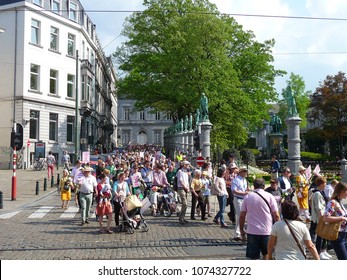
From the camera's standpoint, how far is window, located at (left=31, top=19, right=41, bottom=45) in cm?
3653

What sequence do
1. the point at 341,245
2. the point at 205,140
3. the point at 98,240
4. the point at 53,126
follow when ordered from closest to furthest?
the point at 341,245, the point at 98,240, the point at 205,140, the point at 53,126

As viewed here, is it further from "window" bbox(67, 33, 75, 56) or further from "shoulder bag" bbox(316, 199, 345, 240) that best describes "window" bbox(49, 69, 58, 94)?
"shoulder bag" bbox(316, 199, 345, 240)

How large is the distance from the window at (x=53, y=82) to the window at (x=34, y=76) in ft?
4.88

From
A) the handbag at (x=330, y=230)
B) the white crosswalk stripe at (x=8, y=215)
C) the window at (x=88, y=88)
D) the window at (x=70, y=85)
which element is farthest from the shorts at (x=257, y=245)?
the window at (x=88, y=88)

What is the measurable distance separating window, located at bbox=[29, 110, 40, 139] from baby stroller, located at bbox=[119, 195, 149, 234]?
85.4 ft

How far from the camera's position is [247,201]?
6852mm

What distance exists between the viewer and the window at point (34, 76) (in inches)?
1442

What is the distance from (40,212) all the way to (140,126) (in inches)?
3021

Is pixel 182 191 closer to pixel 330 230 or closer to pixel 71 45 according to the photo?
pixel 330 230

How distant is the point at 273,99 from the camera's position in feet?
138

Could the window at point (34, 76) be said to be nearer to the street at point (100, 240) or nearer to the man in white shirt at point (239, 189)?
the street at point (100, 240)

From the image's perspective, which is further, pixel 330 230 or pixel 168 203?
pixel 168 203

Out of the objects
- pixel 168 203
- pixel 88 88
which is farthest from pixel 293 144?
pixel 88 88

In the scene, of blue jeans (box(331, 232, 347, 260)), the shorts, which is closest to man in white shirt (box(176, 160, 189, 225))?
the shorts
